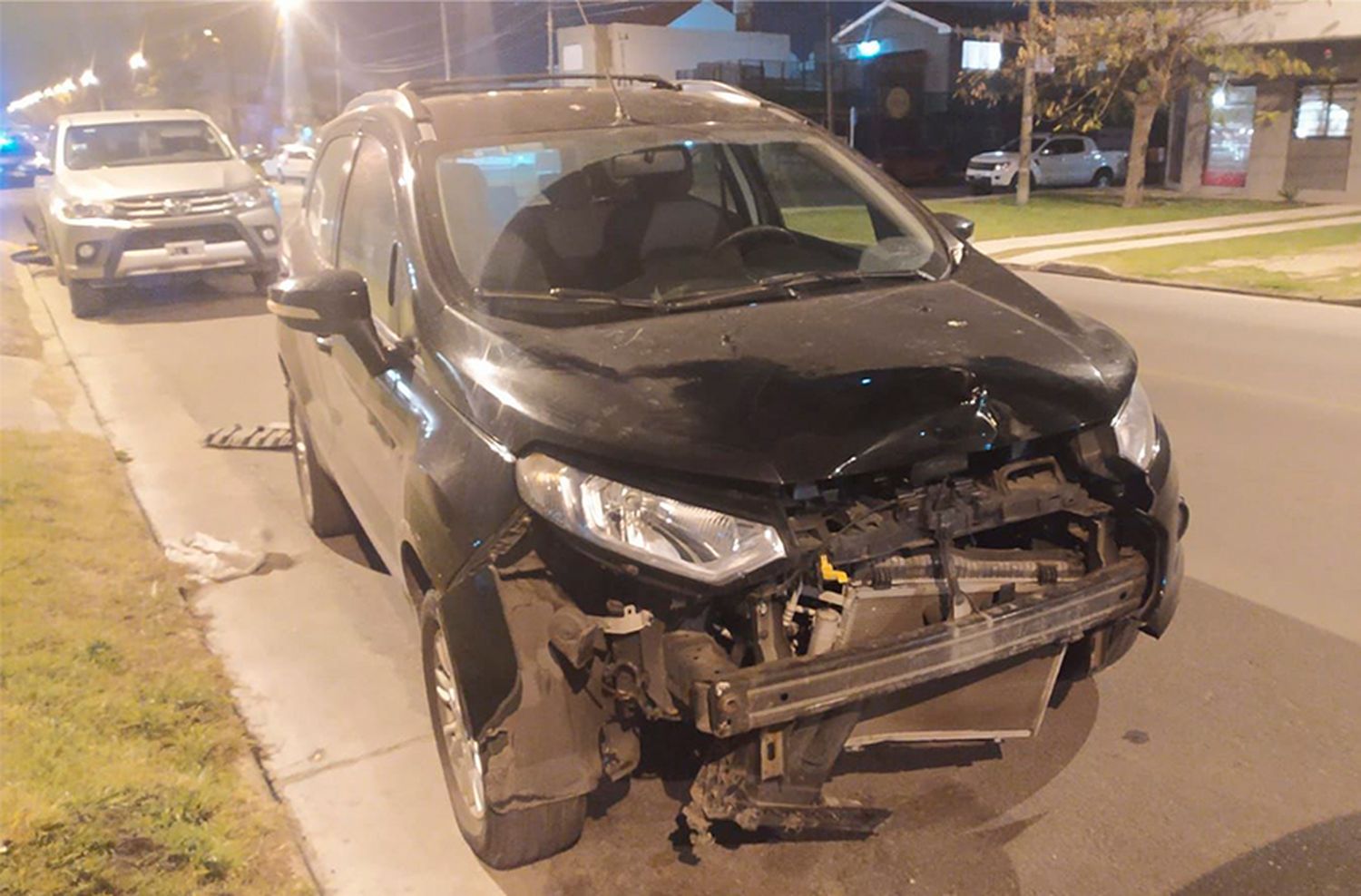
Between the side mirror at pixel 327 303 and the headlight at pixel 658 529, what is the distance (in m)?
1.25

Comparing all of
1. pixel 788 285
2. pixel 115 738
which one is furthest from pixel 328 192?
pixel 115 738

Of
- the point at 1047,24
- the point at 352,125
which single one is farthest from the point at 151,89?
the point at 352,125

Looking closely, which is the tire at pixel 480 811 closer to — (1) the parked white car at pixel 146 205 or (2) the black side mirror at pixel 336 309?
(2) the black side mirror at pixel 336 309

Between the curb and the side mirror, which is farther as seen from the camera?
the curb

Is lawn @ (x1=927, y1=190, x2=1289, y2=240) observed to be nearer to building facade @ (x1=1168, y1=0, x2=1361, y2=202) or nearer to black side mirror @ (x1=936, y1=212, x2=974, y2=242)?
building facade @ (x1=1168, y1=0, x2=1361, y2=202)

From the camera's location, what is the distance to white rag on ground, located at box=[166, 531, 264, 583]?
5254 mm

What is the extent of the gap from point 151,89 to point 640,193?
212ft

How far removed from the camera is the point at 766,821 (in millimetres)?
2752

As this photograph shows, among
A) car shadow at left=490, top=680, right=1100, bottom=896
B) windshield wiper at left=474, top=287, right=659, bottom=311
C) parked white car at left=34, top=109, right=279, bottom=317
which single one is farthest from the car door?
parked white car at left=34, top=109, right=279, bottom=317

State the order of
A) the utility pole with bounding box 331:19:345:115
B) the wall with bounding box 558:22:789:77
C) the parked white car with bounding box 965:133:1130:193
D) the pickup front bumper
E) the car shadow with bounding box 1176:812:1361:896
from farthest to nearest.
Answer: the utility pole with bounding box 331:19:345:115 → the wall with bounding box 558:22:789:77 → the parked white car with bounding box 965:133:1130:193 → the pickup front bumper → the car shadow with bounding box 1176:812:1361:896

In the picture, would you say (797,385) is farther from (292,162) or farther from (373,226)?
(292,162)

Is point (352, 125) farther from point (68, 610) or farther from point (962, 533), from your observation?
point (962, 533)

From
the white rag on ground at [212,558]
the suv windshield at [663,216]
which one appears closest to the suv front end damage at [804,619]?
the suv windshield at [663,216]

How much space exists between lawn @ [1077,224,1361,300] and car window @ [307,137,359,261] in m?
10.2
